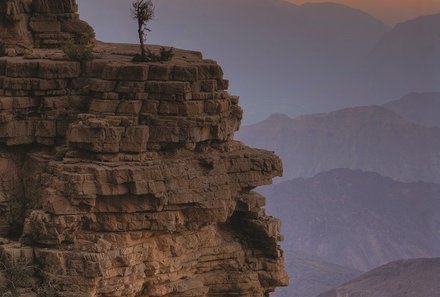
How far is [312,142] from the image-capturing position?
544 ft

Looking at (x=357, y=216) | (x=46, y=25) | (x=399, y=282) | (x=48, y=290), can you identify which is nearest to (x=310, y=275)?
(x=399, y=282)

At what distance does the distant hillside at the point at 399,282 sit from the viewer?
89.2 metres

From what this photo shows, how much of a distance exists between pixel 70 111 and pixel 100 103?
1.18 metres

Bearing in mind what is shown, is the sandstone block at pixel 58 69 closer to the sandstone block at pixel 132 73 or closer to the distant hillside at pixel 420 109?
the sandstone block at pixel 132 73

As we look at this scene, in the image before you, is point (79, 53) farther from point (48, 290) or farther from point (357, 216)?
point (357, 216)

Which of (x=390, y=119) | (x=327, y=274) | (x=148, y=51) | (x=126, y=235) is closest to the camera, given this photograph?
(x=126, y=235)

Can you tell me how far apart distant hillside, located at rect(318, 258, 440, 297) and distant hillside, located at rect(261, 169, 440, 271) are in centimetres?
3598

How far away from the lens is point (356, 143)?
16188cm

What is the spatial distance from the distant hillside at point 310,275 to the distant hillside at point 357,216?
35.8 ft

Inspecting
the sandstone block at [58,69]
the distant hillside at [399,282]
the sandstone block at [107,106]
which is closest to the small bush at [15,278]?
the sandstone block at [107,106]

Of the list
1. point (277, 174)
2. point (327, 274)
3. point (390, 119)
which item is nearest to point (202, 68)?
point (277, 174)

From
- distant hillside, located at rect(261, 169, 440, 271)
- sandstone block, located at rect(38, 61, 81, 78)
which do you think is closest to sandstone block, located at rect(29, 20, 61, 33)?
sandstone block, located at rect(38, 61, 81, 78)

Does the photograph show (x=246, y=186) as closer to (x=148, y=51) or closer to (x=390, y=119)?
(x=148, y=51)

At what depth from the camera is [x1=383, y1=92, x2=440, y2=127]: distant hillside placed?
595 ft
